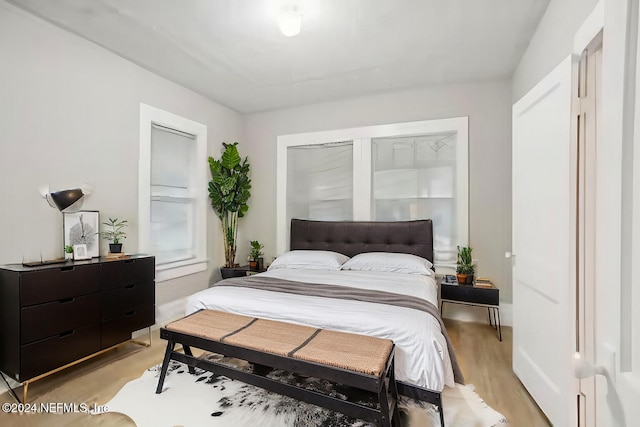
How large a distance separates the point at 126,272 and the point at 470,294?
3.20m

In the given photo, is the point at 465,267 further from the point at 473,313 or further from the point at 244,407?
the point at 244,407

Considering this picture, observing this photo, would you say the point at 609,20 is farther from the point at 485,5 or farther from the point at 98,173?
the point at 98,173

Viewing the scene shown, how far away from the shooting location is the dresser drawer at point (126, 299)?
2.35 m

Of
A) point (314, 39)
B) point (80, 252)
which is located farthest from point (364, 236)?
point (80, 252)

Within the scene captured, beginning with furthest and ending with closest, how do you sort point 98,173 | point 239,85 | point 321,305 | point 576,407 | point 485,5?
point 239,85, point 98,173, point 485,5, point 321,305, point 576,407

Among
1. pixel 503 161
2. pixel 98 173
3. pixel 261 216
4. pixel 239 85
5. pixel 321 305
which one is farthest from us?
pixel 261 216

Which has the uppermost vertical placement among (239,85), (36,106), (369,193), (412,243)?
(239,85)

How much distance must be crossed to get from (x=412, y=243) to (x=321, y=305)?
5.94ft

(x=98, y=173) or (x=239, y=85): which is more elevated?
(x=239, y=85)

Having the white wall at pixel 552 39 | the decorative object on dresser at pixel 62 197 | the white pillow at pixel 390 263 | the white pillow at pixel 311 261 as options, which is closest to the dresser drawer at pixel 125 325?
the decorative object on dresser at pixel 62 197

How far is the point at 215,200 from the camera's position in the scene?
3832 mm

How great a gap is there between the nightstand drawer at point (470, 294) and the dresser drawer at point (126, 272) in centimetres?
288

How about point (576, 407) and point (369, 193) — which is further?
point (369, 193)

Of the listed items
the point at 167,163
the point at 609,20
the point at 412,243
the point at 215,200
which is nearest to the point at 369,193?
the point at 412,243
